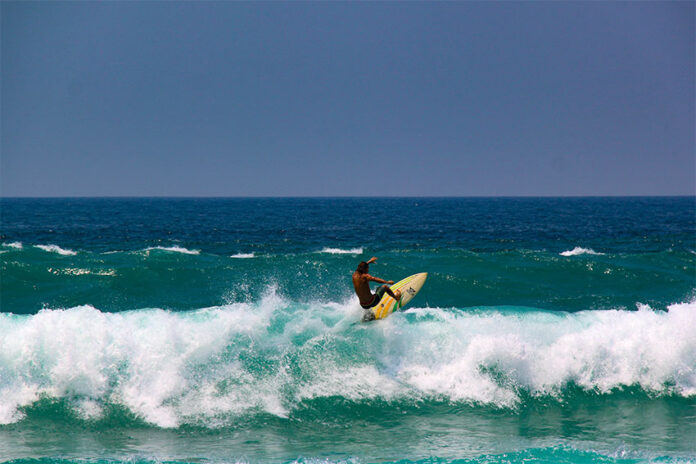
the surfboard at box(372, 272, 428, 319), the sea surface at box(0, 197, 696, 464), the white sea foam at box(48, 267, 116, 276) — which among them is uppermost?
the surfboard at box(372, 272, 428, 319)

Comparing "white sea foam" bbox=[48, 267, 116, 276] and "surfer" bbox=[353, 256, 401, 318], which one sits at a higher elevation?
"surfer" bbox=[353, 256, 401, 318]

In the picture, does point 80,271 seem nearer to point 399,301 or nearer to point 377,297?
point 377,297

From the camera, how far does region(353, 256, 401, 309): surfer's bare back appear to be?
12.9 m

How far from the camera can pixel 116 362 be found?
1138 cm

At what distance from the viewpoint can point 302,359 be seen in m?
11.9

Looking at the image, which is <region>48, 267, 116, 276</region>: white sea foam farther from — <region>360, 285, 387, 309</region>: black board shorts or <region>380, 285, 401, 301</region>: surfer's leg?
<region>380, 285, 401, 301</region>: surfer's leg

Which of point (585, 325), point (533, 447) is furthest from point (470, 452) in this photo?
point (585, 325)

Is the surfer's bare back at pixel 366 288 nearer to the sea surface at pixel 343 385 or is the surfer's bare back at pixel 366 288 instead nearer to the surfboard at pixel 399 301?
the surfboard at pixel 399 301

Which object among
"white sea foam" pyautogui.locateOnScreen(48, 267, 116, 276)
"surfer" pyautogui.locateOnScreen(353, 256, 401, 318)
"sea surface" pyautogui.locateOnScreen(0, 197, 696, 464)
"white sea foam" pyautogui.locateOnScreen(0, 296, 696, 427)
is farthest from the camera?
"white sea foam" pyautogui.locateOnScreen(48, 267, 116, 276)

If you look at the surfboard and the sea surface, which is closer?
the sea surface

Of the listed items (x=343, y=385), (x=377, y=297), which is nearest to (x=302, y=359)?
(x=343, y=385)

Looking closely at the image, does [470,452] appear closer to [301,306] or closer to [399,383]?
[399,383]

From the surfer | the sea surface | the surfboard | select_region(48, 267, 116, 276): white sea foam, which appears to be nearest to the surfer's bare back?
the surfer

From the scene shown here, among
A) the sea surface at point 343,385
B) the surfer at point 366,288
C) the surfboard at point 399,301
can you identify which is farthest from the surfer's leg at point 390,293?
the sea surface at point 343,385
